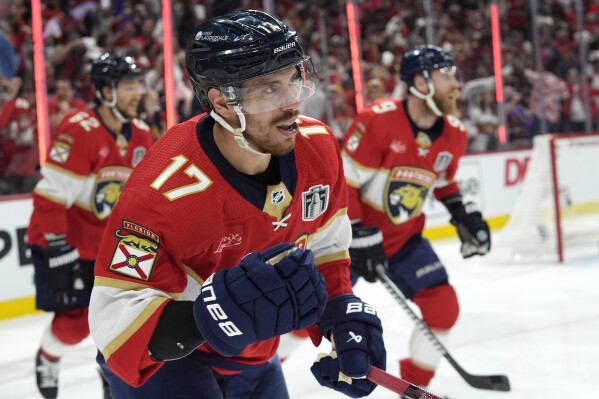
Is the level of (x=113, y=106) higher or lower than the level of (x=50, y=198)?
higher

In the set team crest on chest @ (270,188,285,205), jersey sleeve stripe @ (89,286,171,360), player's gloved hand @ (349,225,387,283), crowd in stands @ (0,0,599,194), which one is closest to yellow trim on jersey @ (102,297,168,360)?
jersey sleeve stripe @ (89,286,171,360)

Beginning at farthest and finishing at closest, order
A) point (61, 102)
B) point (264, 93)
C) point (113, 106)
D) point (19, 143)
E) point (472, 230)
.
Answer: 1. point (61, 102)
2. point (19, 143)
3. point (113, 106)
4. point (472, 230)
5. point (264, 93)

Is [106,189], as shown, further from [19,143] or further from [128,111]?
[19,143]

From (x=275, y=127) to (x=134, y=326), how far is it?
1.44 ft

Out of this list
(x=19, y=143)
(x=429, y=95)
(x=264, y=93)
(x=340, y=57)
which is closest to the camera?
(x=264, y=93)

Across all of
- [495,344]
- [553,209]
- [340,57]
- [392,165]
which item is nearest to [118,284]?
[392,165]

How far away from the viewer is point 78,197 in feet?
10.9

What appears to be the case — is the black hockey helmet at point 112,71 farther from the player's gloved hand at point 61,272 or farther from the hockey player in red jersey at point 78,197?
the player's gloved hand at point 61,272

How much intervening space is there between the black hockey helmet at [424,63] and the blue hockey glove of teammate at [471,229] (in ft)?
1.78

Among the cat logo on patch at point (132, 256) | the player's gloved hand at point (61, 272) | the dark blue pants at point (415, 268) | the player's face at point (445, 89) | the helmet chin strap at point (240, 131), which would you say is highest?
the helmet chin strap at point (240, 131)

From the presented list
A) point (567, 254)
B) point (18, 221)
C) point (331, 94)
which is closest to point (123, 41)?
point (331, 94)

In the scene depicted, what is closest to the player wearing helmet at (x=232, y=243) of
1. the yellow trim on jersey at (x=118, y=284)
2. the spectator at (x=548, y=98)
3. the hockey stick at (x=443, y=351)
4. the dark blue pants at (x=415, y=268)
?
the yellow trim on jersey at (x=118, y=284)

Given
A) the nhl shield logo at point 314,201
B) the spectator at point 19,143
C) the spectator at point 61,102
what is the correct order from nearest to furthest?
the nhl shield logo at point 314,201 < the spectator at point 19,143 < the spectator at point 61,102

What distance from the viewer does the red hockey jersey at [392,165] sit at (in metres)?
3.15
